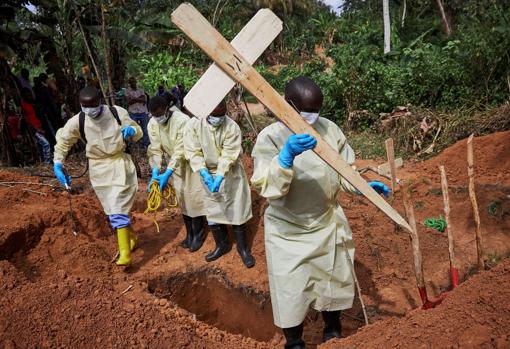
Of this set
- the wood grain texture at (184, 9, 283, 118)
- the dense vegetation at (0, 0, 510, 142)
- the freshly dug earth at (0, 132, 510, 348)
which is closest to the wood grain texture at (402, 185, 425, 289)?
the freshly dug earth at (0, 132, 510, 348)

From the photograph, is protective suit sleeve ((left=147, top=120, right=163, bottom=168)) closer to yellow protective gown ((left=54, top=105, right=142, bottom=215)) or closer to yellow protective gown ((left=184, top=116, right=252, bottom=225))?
yellow protective gown ((left=54, top=105, right=142, bottom=215))

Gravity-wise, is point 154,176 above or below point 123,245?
above

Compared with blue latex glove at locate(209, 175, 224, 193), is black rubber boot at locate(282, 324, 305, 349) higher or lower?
lower

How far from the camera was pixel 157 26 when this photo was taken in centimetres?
1023

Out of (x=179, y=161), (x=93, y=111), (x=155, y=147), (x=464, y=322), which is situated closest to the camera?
(x=464, y=322)

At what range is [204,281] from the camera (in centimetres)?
437

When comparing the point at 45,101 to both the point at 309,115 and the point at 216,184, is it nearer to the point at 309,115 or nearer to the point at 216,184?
the point at 216,184

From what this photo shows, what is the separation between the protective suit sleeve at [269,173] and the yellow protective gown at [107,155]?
2101mm

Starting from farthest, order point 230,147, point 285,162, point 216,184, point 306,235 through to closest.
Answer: point 230,147 < point 216,184 < point 306,235 < point 285,162

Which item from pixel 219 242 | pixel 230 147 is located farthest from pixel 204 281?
pixel 230 147

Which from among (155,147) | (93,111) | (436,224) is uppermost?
(93,111)

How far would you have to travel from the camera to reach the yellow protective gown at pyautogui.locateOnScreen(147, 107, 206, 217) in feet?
14.5

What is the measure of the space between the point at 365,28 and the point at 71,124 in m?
16.6

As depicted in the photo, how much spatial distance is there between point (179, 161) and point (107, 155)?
709mm
